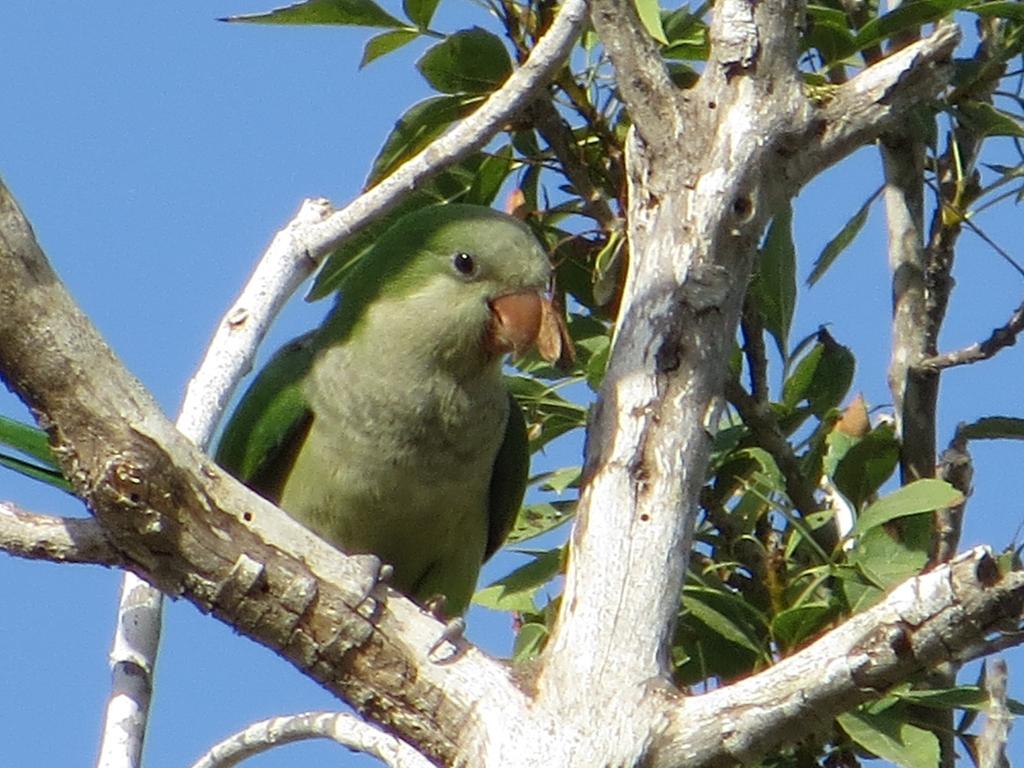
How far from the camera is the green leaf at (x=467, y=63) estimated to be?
2807mm

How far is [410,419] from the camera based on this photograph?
3186mm

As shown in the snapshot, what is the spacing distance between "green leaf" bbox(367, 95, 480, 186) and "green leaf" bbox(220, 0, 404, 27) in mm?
158

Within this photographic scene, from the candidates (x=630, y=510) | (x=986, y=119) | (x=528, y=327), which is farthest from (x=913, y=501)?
(x=528, y=327)

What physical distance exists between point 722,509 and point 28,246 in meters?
1.27

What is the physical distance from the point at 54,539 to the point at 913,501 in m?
1.24

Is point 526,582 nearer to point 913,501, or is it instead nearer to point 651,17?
point 913,501

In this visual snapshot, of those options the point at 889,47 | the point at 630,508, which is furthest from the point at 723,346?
the point at 889,47

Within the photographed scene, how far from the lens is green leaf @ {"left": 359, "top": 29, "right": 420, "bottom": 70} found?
2930 millimetres

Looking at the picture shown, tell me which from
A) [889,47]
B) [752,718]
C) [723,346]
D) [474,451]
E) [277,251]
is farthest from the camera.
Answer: [474,451]

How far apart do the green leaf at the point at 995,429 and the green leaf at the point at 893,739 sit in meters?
0.53

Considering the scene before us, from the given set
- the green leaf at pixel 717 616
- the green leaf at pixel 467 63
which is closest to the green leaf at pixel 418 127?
the green leaf at pixel 467 63

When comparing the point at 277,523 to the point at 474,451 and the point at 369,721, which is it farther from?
the point at 474,451

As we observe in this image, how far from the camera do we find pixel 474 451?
3213 millimetres

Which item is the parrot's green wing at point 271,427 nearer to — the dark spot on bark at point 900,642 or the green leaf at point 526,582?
the green leaf at point 526,582
